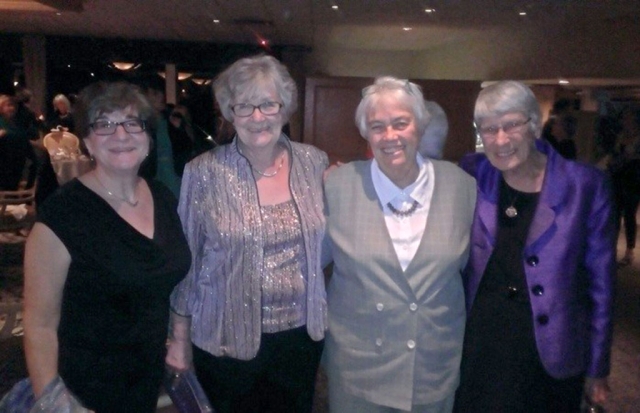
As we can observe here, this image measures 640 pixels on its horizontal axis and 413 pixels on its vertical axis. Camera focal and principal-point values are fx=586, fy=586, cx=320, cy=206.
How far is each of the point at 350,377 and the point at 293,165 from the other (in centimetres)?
75

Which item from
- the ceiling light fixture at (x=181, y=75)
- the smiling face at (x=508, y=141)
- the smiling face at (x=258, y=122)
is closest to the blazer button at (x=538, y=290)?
the smiling face at (x=508, y=141)

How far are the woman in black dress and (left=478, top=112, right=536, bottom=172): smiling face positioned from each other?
41.1 inches

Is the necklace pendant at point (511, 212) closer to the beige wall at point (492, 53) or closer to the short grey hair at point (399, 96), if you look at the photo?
the short grey hair at point (399, 96)

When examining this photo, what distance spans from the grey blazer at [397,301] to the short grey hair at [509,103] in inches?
Answer: 9.8

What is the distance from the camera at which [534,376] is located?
188 cm

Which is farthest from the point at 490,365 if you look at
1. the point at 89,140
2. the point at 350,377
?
the point at 89,140

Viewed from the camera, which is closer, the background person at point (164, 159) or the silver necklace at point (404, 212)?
the silver necklace at point (404, 212)

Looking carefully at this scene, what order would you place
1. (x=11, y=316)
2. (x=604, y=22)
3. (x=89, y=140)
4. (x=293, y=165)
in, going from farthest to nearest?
(x=604, y=22) → (x=11, y=316) → (x=293, y=165) → (x=89, y=140)

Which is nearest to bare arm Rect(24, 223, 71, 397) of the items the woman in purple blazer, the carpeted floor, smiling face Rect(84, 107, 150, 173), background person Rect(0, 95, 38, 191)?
smiling face Rect(84, 107, 150, 173)

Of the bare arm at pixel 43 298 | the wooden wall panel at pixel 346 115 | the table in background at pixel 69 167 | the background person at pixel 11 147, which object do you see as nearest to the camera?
the bare arm at pixel 43 298

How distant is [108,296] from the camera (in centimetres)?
173

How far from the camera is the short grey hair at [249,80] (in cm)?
194

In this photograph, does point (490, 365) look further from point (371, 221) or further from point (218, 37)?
point (218, 37)

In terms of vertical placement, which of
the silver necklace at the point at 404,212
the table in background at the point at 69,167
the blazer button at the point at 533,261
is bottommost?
the table in background at the point at 69,167
